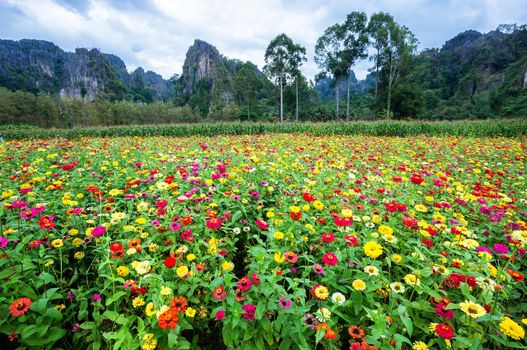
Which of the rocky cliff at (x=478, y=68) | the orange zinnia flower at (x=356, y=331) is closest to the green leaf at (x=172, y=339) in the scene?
the orange zinnia flower at (x=356, y=331)

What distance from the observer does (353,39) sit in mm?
30391

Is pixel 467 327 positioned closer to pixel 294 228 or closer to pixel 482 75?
pixel 294 228

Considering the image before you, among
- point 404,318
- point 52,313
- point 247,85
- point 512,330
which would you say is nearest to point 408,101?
point 247,85

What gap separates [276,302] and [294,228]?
2.24ft

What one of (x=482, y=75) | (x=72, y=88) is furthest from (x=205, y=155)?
(x=72, y=88)

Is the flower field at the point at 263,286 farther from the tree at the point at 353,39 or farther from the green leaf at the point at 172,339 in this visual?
the tree at the point at 353,39

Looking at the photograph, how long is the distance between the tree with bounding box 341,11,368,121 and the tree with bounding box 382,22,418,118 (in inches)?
110

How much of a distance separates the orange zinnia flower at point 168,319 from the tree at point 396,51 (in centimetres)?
2959

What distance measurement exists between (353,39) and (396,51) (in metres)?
5.57

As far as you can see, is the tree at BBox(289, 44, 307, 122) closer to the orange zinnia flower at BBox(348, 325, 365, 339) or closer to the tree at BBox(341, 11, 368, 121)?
the tree at BBox(341, 11, 368, 121)

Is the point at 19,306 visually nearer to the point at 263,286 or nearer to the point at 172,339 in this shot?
the point at 172,339

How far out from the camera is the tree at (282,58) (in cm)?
3444

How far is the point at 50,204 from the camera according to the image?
2107mm

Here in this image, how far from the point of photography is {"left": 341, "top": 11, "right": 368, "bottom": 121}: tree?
29359 mm
